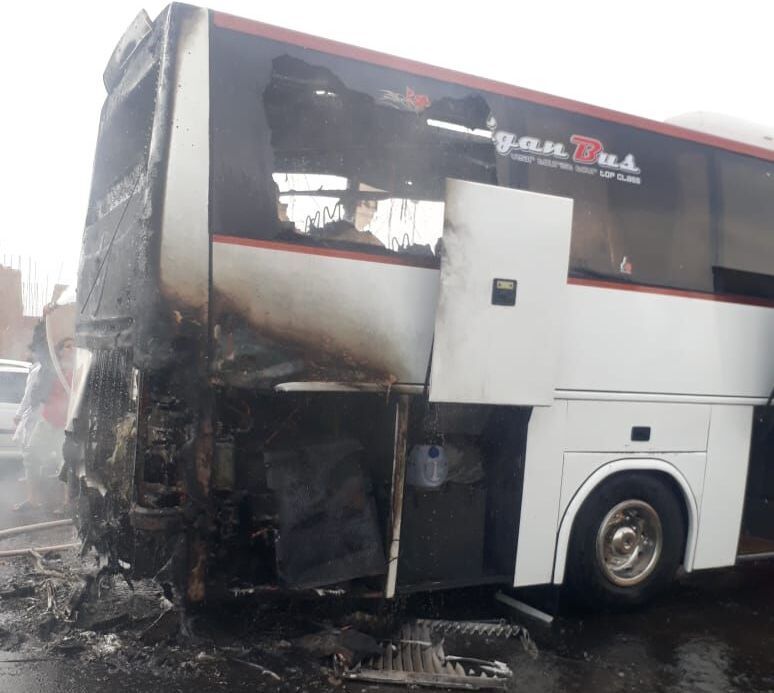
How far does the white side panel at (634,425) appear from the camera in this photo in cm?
529

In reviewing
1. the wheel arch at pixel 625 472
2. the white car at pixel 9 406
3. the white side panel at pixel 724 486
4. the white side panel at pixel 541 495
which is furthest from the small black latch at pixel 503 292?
the white car at pixel 9 406

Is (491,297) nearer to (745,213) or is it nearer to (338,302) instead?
(338,302)

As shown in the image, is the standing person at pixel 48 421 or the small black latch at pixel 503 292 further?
the standing person at pixel 48 421

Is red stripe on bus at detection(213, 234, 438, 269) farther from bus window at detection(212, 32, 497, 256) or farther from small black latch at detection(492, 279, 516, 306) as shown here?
small black latch at detection(492, 279, 516, 306)

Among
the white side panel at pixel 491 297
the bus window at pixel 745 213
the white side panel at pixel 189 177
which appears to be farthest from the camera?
the bus window at pixel 745 213

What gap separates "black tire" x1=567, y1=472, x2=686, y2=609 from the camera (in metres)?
5.43

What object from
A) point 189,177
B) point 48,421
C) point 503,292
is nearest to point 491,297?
point 503,292

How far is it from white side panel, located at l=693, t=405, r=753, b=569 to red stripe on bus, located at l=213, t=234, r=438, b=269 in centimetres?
288

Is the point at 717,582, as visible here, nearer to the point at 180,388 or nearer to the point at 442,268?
the point at 442,268

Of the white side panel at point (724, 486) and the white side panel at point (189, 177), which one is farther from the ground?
the white side panel at point (189, 177)

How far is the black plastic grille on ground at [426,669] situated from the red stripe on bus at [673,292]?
2601mm

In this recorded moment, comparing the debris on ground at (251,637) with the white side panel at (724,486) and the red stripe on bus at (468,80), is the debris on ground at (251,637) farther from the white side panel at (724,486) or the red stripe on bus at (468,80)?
the red stripe on bus at (468,80)

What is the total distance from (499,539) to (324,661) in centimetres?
154

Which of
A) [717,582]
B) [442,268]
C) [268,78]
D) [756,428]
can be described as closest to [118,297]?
[268,78]
